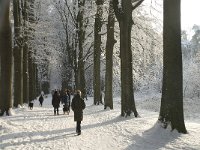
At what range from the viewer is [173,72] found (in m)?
13.2

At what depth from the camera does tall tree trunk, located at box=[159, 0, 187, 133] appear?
13.1m

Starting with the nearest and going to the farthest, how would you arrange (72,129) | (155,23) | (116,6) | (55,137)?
(55,137), (72,129), (116,6), (155,23)

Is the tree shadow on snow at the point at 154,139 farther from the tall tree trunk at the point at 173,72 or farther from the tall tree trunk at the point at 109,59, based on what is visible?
the tall tree trunk at the point at 109,59

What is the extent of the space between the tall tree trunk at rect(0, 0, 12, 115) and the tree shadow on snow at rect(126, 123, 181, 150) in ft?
29.8

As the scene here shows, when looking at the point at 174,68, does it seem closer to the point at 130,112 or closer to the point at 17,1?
the point at 130,112

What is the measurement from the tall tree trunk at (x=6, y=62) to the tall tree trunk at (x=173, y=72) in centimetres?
888

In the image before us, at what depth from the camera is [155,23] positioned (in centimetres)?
2970

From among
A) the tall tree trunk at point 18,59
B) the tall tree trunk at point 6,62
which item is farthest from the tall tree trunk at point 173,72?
the tall tree trunk at point 18,59

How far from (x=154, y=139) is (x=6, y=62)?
10.2m

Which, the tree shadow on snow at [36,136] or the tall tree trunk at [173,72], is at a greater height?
the tall tree trunk at [173,72]

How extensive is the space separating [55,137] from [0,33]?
7460 mm

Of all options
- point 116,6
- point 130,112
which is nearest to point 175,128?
point 130,112

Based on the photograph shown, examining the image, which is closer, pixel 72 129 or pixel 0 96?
pixel 72 129

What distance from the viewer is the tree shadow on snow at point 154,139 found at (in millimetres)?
11549
